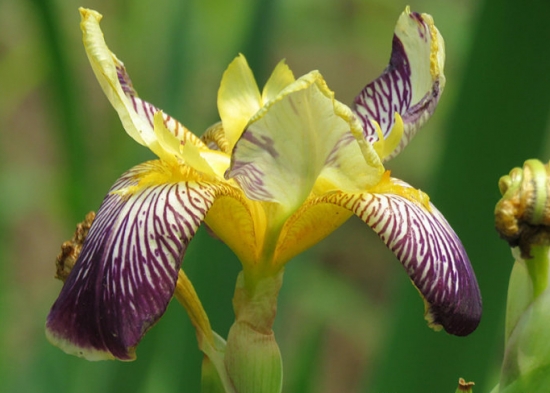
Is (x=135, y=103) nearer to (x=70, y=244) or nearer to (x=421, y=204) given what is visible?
(x=70, y=244)

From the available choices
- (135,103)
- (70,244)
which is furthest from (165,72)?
(70,244)

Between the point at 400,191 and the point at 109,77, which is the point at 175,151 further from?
the point at 400,191

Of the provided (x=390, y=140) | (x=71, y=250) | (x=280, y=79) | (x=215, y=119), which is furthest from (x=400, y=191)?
(x=215, y=119)

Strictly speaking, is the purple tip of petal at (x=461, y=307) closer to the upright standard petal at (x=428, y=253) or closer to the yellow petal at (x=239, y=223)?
the upright standard petal at (x=428, y=253)

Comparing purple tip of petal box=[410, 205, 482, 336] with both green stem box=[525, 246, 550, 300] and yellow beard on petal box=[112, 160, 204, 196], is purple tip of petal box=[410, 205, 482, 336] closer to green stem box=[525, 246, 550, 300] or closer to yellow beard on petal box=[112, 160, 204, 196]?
green stem box=[525, 246, 550, 300]

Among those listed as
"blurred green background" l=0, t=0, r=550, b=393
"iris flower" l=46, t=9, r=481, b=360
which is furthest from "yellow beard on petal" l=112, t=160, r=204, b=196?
"blurred green background" l=0, t=0, r=550, b=393

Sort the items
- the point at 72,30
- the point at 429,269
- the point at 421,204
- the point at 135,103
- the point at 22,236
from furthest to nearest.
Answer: the point at 22,236 → the point at 72,30 → the point at 135,103 → the point at 421,204 → the point at 429,269
